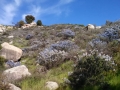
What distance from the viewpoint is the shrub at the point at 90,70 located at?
28.9 feet

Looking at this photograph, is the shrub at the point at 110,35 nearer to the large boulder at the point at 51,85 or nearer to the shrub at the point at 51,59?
the shrub at the point at 51,59

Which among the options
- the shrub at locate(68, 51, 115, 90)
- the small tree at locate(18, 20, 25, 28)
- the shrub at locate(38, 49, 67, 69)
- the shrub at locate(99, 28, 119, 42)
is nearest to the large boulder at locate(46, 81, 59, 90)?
the shrub at locate(68, 51, 115, 90)

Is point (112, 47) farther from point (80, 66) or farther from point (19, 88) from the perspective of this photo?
point (19, 88)

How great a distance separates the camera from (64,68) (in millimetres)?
12523

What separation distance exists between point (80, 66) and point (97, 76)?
3.22 feet

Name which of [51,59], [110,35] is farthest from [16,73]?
[110,35]

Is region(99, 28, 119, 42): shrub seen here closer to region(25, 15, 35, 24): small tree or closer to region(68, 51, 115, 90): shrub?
region(68, 51, 115, 90): shrub

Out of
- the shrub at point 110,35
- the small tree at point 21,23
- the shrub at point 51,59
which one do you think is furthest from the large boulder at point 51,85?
the small tree at point 21,23

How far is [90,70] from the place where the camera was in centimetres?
923

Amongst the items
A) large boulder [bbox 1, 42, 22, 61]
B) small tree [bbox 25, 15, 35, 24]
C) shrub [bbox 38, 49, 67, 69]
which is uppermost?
small tree [bbox 25, 15, 35, 24]

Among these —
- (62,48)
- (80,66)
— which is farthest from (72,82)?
(62,48)

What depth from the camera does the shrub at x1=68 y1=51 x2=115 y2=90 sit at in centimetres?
882

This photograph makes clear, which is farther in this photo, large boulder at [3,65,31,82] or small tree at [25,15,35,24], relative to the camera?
small tree at [25,15,35,24]

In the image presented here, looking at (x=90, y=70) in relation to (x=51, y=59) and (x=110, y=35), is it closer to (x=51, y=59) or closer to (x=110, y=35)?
(x=51, y=59)
